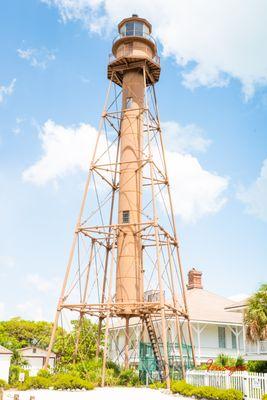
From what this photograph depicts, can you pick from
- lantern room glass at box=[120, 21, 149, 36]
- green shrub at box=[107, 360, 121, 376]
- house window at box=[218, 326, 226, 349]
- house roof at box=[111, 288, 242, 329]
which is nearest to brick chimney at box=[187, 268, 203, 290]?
house roof at box=[111, 288, 242, 329]

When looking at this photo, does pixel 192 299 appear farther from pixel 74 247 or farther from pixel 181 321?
pixel 74 247

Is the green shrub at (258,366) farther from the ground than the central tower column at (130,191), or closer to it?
closer to it

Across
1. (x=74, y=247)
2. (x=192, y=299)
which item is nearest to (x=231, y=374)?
(x=74, y=247)

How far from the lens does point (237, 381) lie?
19.0 m

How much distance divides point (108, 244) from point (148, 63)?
1142 centimetres

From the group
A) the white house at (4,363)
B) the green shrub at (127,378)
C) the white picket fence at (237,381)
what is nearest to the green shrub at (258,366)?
the white picket fence at (237,381)

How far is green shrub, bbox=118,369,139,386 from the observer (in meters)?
23.8

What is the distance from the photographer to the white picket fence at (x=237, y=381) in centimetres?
1809

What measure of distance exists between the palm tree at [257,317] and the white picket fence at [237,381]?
350 centimetres

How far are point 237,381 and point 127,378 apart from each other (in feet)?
22.6

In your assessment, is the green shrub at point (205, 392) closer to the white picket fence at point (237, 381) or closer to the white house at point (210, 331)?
the white picket fence at point (237, 381)

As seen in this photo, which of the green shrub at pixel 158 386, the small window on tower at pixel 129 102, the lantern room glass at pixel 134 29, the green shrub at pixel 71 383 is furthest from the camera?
the lantern room glass at pixel 134 29

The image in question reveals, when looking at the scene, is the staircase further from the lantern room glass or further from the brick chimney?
the lantern room glass

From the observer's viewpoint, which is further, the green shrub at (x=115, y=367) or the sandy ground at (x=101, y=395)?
the green shrub at (x=115, y=367)
